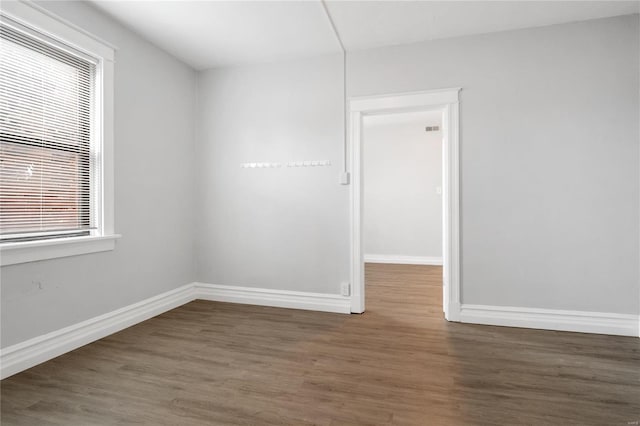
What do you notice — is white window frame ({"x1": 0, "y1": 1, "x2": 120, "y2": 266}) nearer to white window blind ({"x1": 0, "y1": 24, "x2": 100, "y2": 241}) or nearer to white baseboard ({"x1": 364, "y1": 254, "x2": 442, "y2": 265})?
white window blind ({"x1": 0, "y1": 24, "x2": 100, "y2": 241})

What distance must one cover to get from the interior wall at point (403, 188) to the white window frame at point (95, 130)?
4.25 m

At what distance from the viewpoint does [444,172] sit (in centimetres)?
336

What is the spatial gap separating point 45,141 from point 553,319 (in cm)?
443

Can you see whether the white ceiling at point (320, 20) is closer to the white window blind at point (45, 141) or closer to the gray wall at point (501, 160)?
the gray wall at point (501, 160)

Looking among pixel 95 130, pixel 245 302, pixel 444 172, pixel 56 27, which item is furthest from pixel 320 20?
pixel 245 302

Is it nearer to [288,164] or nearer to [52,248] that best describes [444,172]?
[288,164]

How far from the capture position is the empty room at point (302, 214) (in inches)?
81.9

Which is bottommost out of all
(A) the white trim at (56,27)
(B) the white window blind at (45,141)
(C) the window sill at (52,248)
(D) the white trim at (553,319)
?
(D) the white trim at (553,319)

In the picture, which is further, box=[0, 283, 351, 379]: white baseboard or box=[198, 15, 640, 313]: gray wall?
box=[198, 15, 640, 313]: gray wall

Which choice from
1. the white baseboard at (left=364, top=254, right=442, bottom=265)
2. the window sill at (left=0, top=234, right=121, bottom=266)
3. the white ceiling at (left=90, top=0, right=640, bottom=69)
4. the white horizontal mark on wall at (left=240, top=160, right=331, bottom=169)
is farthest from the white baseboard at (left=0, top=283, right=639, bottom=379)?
the white baseboard at (left=364, top=254, right=442, bottom=265)

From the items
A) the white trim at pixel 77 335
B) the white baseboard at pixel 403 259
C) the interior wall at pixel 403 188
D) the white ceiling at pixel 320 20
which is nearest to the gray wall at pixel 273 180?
the white ceiling at pixel 320 20

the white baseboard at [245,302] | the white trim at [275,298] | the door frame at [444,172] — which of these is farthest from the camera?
the white trim at [275,298]

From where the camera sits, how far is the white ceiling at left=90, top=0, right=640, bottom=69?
271 centimetres

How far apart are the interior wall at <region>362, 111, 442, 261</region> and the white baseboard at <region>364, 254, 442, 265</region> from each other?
0.13 feet
